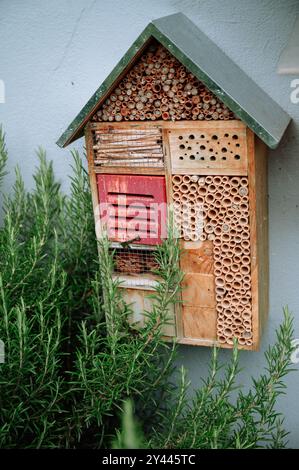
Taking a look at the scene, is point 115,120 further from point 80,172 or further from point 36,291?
point 36,291

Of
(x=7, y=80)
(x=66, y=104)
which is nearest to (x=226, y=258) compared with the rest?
(x=66, y=104)

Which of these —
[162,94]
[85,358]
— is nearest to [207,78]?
[162,94]

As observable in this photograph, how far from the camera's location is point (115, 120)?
1381mm

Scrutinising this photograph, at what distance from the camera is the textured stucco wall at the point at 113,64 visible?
148 cm

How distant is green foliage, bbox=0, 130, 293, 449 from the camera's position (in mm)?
1270

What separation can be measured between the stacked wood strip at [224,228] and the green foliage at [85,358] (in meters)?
0.10

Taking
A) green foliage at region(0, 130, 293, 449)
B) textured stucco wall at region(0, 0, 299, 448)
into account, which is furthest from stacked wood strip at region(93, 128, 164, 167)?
textured stucco wall at region(0, 0, 299, 448)

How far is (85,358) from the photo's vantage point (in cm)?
136

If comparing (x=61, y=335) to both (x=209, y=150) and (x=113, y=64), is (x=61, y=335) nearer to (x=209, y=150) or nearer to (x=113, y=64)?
(x=209, y=150)

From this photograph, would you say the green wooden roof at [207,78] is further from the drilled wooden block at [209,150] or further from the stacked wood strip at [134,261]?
the stacked wood strip at [134,261]

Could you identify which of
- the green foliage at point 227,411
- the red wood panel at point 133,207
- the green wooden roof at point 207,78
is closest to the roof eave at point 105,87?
the green wooden roof at point 207,78

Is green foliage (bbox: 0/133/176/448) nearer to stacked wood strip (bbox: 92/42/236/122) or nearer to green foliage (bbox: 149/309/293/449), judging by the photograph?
green foliage (bbox: 149/309/293/449)

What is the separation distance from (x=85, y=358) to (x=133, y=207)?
1.20ft

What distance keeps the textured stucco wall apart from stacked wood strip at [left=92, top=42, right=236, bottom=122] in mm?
251
